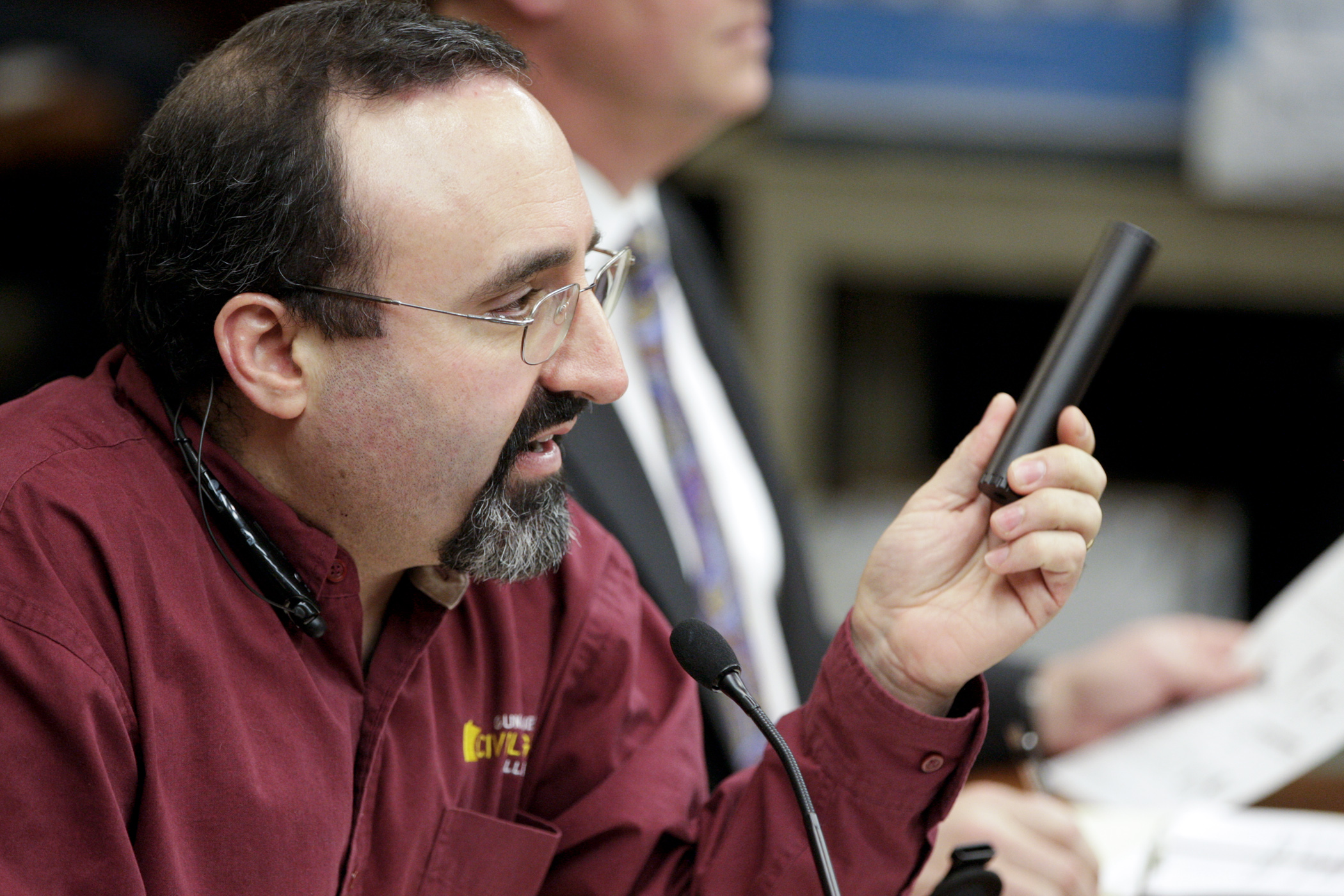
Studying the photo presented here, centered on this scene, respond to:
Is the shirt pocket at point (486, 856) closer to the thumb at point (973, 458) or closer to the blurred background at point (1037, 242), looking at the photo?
the thumb at point (973, 458)

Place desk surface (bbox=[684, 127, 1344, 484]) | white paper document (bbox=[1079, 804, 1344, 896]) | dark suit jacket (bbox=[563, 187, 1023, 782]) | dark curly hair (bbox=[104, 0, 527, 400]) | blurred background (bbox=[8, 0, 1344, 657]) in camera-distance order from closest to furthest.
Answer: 1. dark curly hair (bbox=[104, 0, 527, 400])
2. white paper document (bbox=[1079, 804, 1344, 896])
3. dark suit jacket (bbox=[563, 187, 1023, 782])
4. blurred background (bbox=[8, 0, 1344, 657])
5. desk surface (bbox=[684, 127, 1344, 484])

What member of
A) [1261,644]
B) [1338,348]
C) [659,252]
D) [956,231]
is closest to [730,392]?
[659,252]

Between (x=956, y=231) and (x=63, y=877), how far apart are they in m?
2.60

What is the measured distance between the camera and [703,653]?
0.88 meters

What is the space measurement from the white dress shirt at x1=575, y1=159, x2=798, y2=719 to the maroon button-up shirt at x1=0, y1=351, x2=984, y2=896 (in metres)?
0.27

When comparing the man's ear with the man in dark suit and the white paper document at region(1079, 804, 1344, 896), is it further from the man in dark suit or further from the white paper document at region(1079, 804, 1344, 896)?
the white paper document at region(1079, 804, 1344, 896)

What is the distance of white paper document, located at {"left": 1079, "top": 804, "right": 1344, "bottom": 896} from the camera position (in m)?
1.10

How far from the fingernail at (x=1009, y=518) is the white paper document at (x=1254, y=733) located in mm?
489

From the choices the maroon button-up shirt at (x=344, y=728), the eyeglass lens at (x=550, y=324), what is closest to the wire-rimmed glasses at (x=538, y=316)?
the eyeglass lens at (x=550, y=324)

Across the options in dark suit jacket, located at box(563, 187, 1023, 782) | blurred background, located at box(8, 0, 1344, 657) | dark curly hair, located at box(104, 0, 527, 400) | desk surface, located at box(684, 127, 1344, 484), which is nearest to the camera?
dark curly hair, located at box(104, 0, 527, 400)

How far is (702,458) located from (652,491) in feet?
0.63

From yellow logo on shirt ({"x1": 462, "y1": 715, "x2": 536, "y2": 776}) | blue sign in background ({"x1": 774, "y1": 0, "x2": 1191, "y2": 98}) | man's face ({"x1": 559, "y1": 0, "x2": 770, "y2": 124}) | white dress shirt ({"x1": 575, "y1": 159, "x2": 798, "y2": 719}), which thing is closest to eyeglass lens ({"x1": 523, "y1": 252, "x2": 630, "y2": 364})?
yellow logo on shirt ({"x1": 462, "y1": 715, "x2": 536, "y2": 776})

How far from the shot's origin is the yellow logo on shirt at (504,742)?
3.19 ft

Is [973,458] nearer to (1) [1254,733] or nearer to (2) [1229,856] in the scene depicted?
(2) [1229,856]
